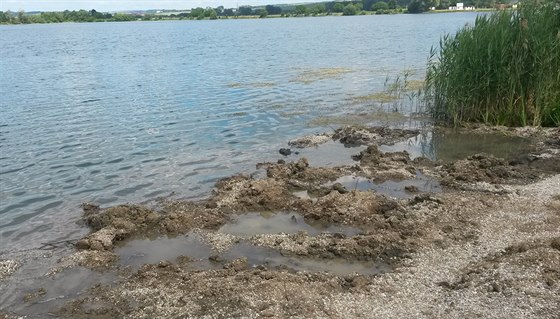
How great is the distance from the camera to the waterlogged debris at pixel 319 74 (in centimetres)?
2747

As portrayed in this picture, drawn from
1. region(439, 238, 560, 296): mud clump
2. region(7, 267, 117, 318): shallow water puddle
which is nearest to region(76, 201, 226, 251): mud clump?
region(7, 267, 117, 318): shallow water puddle

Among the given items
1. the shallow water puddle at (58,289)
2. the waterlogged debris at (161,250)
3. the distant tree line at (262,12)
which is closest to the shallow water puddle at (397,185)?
the waterlogged debris at (161,250)

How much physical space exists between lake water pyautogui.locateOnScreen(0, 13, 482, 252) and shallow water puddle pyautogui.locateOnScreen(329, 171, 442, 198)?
305 centimetres

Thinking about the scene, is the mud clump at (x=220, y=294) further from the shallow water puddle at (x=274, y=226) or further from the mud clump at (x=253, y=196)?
the mud clump at (x=253, y=196)

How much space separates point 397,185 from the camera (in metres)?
11.4

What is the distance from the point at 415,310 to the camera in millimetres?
6438

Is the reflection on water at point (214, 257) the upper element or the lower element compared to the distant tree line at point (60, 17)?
lower

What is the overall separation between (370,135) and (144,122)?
8323 mm

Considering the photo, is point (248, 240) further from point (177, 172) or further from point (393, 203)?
point (177, 172)

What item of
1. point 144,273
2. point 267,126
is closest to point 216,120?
point 267,126

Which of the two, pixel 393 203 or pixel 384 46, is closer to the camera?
pixel 393 203

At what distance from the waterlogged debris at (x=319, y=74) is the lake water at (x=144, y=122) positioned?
0.06m

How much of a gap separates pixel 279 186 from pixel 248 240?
2.41 m

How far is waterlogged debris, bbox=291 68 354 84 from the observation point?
27.5 metres
